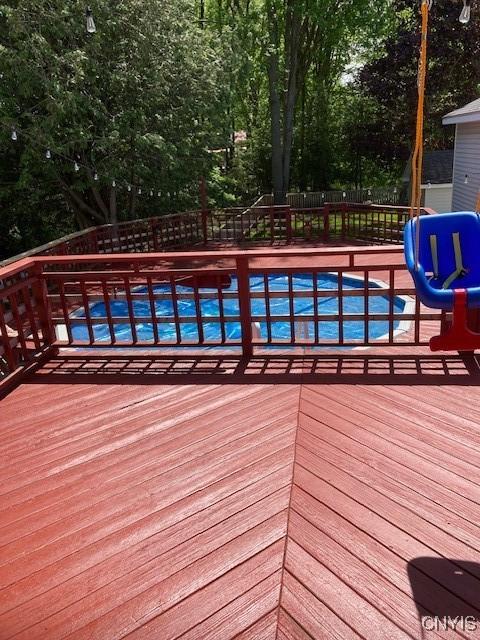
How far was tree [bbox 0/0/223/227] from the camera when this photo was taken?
7.71 metres

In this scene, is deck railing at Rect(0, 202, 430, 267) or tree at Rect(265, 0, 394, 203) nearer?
deck railing at Rect(0, 202, 430, 267)

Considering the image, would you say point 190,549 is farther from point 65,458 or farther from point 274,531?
point 65,458

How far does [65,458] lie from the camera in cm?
263

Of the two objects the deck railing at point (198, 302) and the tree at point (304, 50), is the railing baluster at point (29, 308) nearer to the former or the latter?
the deck railing at point (198, 302)

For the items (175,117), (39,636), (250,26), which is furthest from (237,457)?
(250,26)

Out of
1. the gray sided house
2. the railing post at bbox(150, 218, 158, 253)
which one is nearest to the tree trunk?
the gray sided house

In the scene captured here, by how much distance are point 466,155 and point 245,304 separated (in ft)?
28.1

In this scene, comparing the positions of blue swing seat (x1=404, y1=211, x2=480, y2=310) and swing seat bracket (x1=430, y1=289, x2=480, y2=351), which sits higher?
blue swing seat (x1=404, y1=211, x2=480, y2=310)

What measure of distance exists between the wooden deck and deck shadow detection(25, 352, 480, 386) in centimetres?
2

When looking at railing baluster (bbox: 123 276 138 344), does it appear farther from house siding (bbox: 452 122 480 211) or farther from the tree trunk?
the tree trunk

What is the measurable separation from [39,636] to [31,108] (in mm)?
8359

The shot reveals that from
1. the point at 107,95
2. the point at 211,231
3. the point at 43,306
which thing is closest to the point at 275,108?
the point at 211,231

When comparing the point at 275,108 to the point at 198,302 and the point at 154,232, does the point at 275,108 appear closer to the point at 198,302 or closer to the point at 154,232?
the point at 154,232

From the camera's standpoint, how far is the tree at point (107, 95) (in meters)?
7.71
